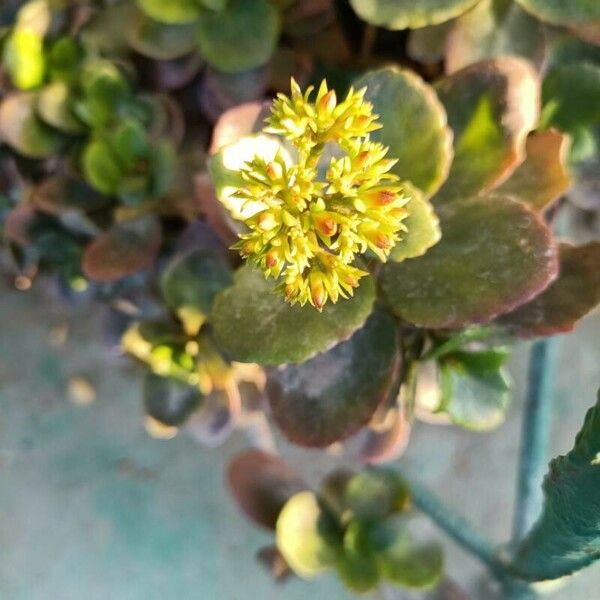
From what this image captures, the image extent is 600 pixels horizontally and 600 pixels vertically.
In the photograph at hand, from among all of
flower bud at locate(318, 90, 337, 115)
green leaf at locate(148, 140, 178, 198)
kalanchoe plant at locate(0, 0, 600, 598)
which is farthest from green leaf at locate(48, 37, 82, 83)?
flower bud at locate(318, 90, 337, 115)

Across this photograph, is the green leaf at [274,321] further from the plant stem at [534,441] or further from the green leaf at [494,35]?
the plant stem at [534,441]

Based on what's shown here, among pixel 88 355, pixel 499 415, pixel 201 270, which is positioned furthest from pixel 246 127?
pixel 88 355

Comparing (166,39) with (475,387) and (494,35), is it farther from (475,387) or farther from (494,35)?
(475,387)

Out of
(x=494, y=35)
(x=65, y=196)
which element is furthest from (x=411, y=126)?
(x=65, y=196)

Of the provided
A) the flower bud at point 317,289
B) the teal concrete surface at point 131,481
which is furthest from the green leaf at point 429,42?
the teal concrete surface at point 131,481

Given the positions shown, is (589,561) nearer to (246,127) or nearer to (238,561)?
(246,127)

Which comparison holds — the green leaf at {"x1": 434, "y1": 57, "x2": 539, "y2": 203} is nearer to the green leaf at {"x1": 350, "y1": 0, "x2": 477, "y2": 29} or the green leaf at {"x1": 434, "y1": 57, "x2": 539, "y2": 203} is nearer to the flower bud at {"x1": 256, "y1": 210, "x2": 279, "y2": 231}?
the green leaf at {"x1": 350, "y1": 0, "x2": 477, "y2": 29}
